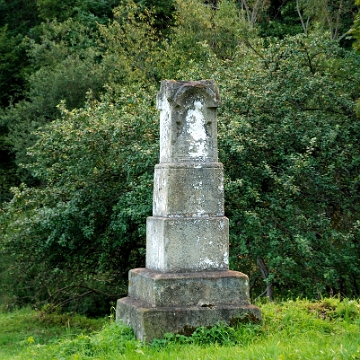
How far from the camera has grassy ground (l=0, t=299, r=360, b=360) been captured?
6.47 m

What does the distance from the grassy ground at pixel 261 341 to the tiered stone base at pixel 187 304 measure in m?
0.13

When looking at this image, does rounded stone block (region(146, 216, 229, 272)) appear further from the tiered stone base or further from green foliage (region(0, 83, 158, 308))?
green foliage (region(0, 83, 158, 308))

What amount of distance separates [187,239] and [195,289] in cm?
57

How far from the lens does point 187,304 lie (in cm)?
788

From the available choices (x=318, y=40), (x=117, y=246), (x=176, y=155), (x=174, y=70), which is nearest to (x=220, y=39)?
(x=174, y=70)

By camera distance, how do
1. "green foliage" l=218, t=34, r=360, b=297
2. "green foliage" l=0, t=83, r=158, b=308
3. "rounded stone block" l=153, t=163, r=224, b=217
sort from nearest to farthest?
"rounded stone block" l=153, t=163, r=224, b=217
"green foliage" l=218, t=34, r=360, b=297
"green foliage" l=0, t=83, r=158, b=308

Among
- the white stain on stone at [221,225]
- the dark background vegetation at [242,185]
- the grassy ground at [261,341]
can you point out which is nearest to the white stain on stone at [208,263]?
the white stain on stone at [221,225]

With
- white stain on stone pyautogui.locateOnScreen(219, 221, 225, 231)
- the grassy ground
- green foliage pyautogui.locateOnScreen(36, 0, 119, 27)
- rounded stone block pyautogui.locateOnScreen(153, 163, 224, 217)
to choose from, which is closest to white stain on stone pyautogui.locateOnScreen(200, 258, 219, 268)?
white stain on stone pyautogui.locateOnScreen(219, 221, 225, 231)

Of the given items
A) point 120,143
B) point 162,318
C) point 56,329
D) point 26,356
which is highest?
point 120,143

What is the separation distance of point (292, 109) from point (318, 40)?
174 cm

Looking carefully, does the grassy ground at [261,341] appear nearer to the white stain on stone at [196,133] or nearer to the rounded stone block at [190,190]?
the rounded stone block at [190,190]

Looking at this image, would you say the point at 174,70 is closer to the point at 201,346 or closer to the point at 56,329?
the point at 56,329

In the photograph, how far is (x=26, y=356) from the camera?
816 centimetres

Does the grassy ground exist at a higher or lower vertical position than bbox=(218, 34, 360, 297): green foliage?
lower
